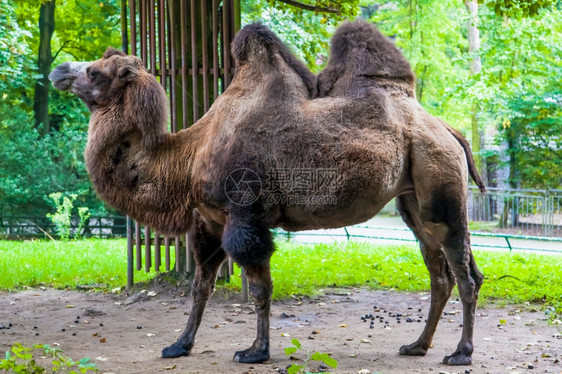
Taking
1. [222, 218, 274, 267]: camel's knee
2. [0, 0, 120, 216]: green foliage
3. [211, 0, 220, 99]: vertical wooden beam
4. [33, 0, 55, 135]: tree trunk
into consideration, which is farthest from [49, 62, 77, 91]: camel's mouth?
[33, 0, 55, 135]: tree trunk

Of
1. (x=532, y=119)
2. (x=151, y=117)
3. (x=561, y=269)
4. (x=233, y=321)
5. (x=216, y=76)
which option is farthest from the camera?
(x=532, y=119)

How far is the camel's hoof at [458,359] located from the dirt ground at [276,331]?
0.07 metres

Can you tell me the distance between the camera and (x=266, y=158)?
18.1 feet

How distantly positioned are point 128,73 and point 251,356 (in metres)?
2.45

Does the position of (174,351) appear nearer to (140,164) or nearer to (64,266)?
(140,164)

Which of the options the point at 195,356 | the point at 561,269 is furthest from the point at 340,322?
the point at 561,269

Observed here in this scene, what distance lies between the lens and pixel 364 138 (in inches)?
218

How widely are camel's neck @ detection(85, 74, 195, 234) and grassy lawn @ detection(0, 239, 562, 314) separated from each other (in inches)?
113

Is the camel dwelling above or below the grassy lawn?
above

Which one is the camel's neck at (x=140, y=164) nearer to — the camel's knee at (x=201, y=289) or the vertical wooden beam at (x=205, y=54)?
the camel's knee at (x=201, y=289)

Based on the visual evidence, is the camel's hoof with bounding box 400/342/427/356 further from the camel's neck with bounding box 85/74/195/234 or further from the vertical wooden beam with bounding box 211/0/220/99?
the vertical wooden beam with bounding box 211/0/220/99

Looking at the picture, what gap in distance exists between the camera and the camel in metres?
5.47

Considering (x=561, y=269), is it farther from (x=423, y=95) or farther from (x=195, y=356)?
(x=423, y=95)

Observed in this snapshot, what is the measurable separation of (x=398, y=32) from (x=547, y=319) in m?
15.4
